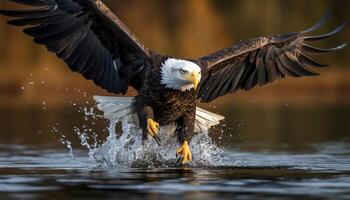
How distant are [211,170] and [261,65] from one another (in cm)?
243

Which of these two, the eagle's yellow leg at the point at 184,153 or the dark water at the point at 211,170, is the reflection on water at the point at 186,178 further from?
the eagle's yellow leg at the point at 184,153

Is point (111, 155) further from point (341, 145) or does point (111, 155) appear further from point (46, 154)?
point (341, 145)

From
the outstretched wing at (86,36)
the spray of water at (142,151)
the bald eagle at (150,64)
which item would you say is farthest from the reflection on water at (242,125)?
the outstretched wing at (86,36)

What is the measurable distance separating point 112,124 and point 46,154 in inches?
37.2

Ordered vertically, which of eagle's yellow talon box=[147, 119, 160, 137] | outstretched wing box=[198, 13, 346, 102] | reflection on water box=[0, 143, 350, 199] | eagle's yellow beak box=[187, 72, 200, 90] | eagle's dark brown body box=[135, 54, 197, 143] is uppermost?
outstretched wing box=[198, 13, 346, 102]

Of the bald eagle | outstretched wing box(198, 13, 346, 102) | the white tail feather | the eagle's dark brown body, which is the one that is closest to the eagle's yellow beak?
the bald eagle

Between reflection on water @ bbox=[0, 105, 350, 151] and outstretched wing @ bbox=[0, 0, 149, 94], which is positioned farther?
reflection on water @ bbox=[0, 105, 350, 151]

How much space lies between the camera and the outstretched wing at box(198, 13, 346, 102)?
1332 cm

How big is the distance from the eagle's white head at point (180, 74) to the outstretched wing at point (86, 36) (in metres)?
0.48

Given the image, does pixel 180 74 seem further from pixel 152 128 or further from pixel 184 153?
pixel 184 153

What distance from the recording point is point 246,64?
44.4ft

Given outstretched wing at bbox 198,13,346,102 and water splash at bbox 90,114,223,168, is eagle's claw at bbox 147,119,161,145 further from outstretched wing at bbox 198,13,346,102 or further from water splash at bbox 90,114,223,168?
outstretched wing at bbox 198,13,346,102

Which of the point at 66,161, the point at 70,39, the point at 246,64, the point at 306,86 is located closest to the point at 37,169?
the point at 66,161

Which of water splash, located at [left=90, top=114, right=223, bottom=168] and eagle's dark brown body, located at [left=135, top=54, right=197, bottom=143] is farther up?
eagle's dark brown body, located at [left=135, top=54, right=197, bottom=143]
